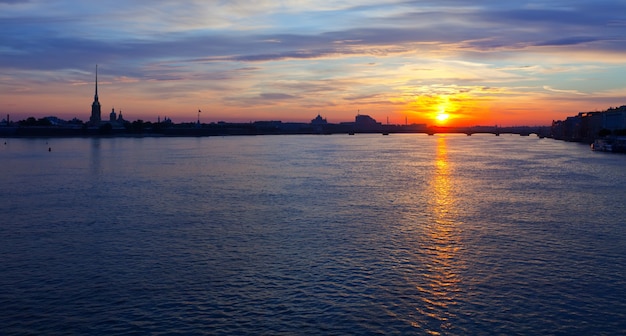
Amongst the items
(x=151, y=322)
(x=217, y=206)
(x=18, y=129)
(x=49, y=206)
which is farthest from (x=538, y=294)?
(x=18, y=129)

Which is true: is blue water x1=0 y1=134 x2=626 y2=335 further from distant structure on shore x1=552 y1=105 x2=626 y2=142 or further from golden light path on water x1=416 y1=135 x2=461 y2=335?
distant structure on shore x1=552 y1=105 x2=626 y2=142

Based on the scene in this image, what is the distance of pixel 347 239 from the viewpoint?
2058cm

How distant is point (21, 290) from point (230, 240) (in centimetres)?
715

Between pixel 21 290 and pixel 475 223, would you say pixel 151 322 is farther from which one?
pixel 475 223

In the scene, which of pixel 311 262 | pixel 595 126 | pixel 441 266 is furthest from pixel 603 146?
pixel 311 262

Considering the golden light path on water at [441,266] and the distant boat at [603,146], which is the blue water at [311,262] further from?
the distant boat at [603,146]

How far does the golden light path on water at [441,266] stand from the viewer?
44.2 feet

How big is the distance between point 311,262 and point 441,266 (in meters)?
3.79

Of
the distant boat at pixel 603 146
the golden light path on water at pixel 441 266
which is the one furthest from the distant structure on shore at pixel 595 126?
the golden light path on water at pixel 441 266

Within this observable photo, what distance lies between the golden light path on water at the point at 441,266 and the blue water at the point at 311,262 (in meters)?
0.06

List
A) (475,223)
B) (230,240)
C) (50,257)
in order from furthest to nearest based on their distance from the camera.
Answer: (475,223), (230,240), (50,257)

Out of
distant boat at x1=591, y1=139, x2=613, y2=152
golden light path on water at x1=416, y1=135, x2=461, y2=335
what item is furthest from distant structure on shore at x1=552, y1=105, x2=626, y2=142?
golden light path on water at x1=416, y1=135, x2=461, y2=335

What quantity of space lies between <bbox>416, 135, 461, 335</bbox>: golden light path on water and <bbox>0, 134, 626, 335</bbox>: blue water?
0.06 m

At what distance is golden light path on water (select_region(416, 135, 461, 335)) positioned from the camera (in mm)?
13464
